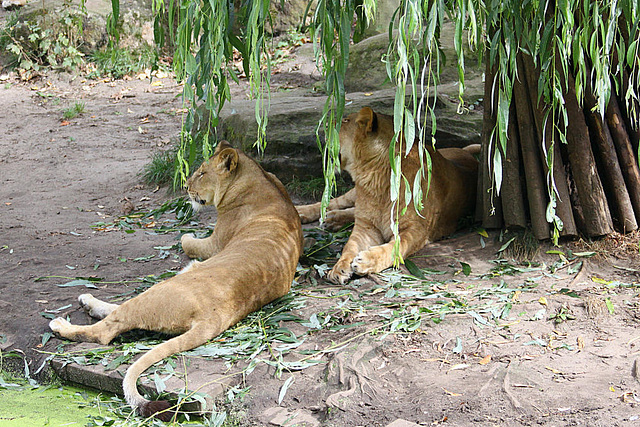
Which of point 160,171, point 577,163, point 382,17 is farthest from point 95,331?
point 382,17

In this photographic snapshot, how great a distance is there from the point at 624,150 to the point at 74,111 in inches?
351

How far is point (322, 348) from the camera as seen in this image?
4141 millimetres

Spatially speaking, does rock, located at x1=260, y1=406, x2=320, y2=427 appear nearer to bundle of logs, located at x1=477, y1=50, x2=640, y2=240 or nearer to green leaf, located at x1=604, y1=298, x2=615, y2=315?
green leaf, located at x1=604, y1=298, x2=615, y2=315

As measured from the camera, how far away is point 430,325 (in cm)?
426

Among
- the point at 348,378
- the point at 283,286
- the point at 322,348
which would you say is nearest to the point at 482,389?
the point at 348,378

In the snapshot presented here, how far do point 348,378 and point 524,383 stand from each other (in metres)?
0.89

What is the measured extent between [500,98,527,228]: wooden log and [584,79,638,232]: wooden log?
1.68ft

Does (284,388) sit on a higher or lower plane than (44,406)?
higher

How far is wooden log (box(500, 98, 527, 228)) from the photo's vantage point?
528cm

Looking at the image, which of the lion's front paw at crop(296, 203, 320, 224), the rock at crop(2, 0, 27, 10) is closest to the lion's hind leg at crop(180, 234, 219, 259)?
the lion's front paw at crop(296, 203, 320, 224)

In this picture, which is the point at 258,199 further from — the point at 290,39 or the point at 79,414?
the point at 290,39

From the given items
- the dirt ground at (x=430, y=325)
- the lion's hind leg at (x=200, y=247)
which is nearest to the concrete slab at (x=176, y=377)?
the dirt ground at (x=430, y=325)

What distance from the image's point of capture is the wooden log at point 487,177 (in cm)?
534

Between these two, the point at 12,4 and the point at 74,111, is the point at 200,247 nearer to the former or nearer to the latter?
the point at 74,111
